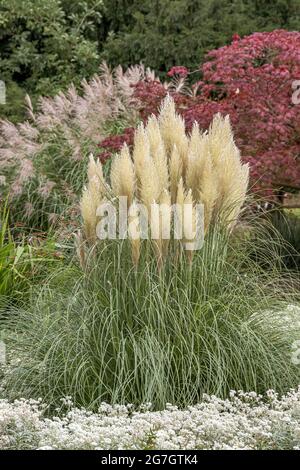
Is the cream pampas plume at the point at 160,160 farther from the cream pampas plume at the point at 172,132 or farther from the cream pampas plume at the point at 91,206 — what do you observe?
the cream pampas plume at the point at 91,206

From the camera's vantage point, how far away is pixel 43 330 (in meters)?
5.95

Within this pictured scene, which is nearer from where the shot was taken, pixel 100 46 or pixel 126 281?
pixel 126 281

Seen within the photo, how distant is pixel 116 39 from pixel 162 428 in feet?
40.2

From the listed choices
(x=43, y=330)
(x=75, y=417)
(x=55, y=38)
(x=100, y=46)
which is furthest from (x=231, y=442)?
(x=100, y=46)

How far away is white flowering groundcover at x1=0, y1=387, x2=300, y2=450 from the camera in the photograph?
4707 millimetres

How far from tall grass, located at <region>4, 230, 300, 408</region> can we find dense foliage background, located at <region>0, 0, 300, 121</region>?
968 centimetres

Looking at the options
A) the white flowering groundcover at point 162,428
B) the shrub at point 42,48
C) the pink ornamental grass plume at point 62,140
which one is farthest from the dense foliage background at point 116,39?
the white flowering groundcover at point 162,428

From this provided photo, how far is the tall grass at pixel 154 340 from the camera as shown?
5539mm

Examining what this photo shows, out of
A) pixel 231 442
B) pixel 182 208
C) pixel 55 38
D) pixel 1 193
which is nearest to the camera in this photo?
pixel 231 442

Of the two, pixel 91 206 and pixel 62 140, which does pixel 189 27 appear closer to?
pixel 62 140

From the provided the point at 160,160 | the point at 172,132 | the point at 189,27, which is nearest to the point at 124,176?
the point at 160,160

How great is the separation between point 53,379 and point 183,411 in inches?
34.5

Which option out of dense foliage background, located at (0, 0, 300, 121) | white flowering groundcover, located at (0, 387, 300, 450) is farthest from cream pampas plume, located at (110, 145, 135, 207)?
dense foliage background, located at (0, 0, 300, 121)

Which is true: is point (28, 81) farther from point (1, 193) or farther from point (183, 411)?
point (183, 411)
